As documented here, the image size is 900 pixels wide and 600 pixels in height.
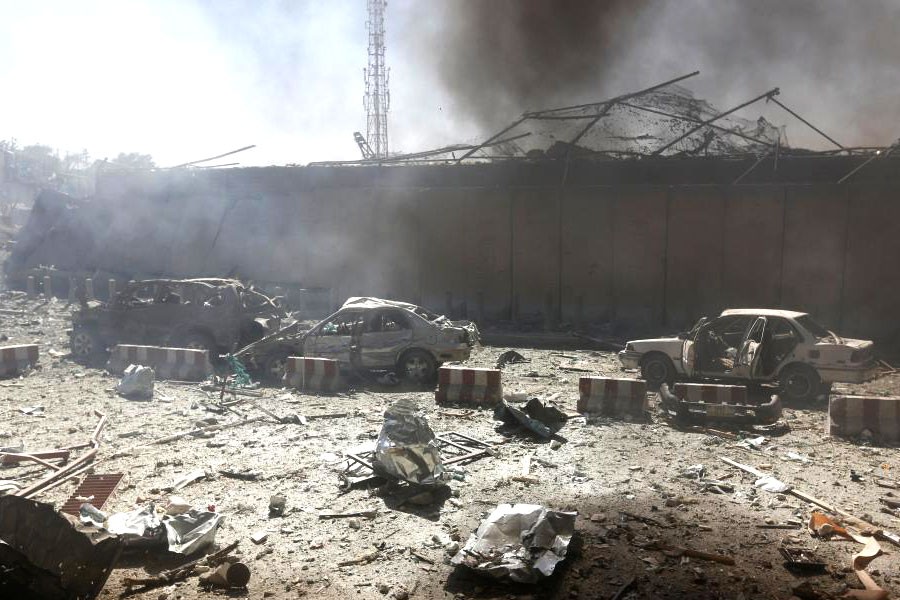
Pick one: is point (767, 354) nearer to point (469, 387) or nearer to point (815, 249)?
point (469, 387)

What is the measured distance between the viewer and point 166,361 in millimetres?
11500

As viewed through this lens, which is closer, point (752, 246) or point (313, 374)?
point (313, 374)

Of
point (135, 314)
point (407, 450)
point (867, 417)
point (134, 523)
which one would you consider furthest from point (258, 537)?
point (135, 314)

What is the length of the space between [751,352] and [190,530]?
8054 millimetres

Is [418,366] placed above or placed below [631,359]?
below

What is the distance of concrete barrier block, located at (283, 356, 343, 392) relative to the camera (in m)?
10.5

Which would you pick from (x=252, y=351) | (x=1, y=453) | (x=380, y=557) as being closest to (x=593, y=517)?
(x=380, y=557)

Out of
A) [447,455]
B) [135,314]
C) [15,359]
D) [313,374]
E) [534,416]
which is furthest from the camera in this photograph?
[135,314]

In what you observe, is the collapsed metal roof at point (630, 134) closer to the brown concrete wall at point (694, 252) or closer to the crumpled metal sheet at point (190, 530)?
the brown concrete wall at point (694, 252)

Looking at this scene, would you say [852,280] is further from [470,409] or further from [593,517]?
[593,517]

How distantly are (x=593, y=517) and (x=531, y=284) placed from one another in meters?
14.3

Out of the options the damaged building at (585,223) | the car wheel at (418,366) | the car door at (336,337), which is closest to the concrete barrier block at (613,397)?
the car wheel at (418,366)

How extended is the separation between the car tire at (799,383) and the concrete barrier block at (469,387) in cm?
418

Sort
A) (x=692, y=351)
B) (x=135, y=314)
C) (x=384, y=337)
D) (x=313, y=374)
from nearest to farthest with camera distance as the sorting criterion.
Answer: (x=692, y=351) → (x=313, y=374) → (x=384, y=337) → (x=135, y=314)
